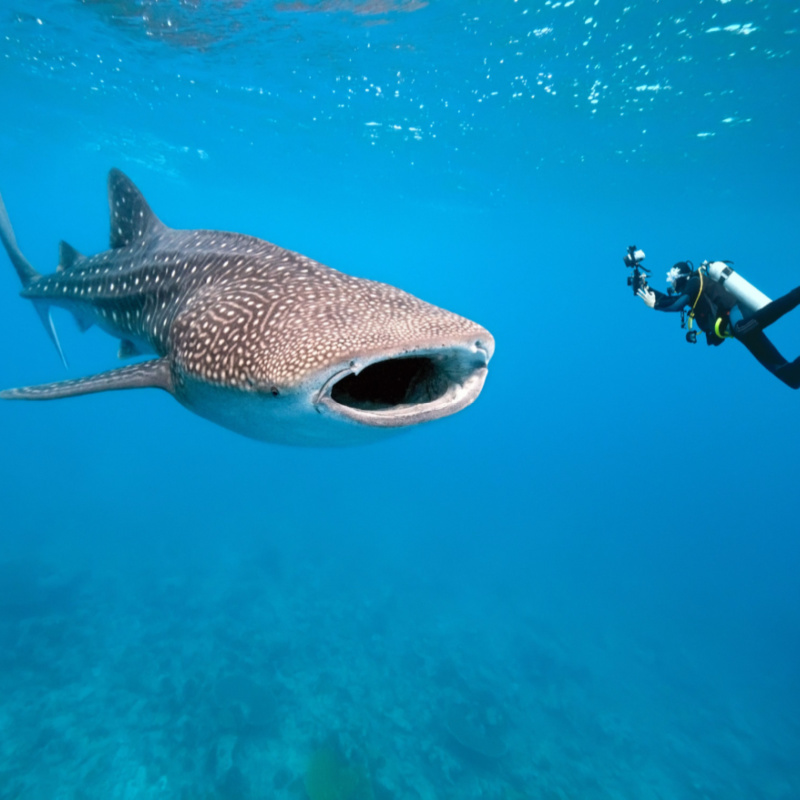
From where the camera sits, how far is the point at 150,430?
149 feet

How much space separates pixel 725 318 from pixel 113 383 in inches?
356

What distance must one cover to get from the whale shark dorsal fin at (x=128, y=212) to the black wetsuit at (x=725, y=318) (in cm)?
780

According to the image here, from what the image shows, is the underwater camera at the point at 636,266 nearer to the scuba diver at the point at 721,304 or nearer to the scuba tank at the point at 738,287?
the scuba diver at the point at 721,304

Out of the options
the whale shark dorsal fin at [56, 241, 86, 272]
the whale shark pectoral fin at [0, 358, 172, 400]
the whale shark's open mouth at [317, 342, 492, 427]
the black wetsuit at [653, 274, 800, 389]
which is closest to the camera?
the whale shark's open mouth at [317, 342, 492, 427]

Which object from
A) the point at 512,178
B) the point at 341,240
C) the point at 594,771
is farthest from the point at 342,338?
the point at 341,240

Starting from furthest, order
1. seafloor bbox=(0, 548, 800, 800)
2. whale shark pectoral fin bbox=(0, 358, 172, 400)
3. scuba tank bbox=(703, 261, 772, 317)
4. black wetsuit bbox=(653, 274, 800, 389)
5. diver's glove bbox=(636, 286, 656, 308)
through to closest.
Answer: seafloor bbox=(0, 548, 800, 800), diver's glove bbox=(636, 286, 656, 308), black wetsuit bbox=(653, 274, 800, 389), scuba tank bbox=(703, 261, 772, 317), whale shark pectoral fin bbox=(0, 358, 172, 400)

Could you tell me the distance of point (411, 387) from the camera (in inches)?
119

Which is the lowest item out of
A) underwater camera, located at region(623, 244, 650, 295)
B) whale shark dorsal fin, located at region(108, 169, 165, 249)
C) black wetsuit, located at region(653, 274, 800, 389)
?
whale shark dorsal fin, located at region(108, 169, 165, 249)

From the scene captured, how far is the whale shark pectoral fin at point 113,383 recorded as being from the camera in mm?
3586

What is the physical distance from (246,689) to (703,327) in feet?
39.7

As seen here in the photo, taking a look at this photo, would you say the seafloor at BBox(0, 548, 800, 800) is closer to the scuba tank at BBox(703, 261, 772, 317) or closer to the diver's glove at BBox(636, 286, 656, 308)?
the diver's glove at BBox(636, 286, 656, 308)

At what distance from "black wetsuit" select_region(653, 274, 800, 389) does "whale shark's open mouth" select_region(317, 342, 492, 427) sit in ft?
23.3

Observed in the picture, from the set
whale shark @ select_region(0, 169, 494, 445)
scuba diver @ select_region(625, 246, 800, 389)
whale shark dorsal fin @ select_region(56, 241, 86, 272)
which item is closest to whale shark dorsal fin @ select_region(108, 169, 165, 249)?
whale shark @ select_region(0, 169, 494, 445)

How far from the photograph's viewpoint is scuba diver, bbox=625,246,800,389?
8.08 m
